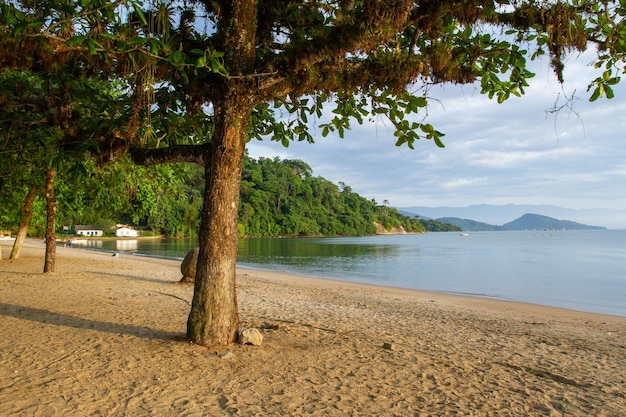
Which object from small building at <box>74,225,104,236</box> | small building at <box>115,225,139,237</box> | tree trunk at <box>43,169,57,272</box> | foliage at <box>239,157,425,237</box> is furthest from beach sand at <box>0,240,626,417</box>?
foliage at <box>239,157,425,237</box>

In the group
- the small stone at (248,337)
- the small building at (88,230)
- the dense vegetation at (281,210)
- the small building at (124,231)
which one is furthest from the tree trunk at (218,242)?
the small building at (88,230)

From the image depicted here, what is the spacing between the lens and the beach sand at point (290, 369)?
3.76 metres

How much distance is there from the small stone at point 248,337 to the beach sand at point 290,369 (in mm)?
78

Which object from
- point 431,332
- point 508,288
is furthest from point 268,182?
point 431,332

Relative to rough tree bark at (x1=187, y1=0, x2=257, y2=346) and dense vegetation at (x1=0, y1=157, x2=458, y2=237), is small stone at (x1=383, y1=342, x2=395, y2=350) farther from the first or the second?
dense vegetation at (x1=0, y1=157, x2=458, y2=237)

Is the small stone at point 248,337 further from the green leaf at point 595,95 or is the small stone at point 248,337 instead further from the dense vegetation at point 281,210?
the dense vegetation at point 281,210

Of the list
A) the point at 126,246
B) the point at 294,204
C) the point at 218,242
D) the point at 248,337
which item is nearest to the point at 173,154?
the point at 218,242

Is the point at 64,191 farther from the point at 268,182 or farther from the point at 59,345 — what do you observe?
the point at 268,182

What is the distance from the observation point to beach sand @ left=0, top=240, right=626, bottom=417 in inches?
148

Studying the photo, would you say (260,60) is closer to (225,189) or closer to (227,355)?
(225,189)

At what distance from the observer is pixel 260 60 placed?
510 cm

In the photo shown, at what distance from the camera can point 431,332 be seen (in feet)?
25.3

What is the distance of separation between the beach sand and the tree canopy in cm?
83

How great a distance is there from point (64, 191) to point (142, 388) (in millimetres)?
11668
